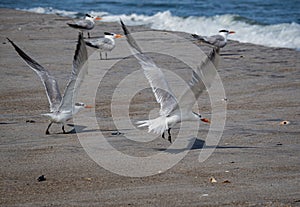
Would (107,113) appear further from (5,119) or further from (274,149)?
(274,149)

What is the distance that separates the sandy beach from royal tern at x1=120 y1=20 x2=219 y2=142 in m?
0.28

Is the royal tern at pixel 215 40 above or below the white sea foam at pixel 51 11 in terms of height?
above

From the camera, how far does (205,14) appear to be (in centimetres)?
2422

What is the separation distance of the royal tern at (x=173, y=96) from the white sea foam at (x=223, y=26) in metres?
8.55

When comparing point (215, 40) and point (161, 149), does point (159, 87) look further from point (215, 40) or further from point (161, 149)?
point (215, 40)

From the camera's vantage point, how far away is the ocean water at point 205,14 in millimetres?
17844

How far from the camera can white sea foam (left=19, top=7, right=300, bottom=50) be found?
16.8 m

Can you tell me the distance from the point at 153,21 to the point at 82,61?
1532 centimetres

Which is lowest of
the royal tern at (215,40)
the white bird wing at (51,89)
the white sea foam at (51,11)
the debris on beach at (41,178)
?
the white sea foam at (51,11)

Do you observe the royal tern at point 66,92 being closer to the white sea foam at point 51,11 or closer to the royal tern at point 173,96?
the royal tern at point 173,96

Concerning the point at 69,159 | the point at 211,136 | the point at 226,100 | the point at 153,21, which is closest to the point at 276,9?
the point at 153,21

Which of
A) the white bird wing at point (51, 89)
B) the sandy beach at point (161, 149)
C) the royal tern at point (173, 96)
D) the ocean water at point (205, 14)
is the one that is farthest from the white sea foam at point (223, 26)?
the white bird wing at point (51, 89)

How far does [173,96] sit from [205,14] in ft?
56.4

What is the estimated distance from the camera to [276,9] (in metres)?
24.5
